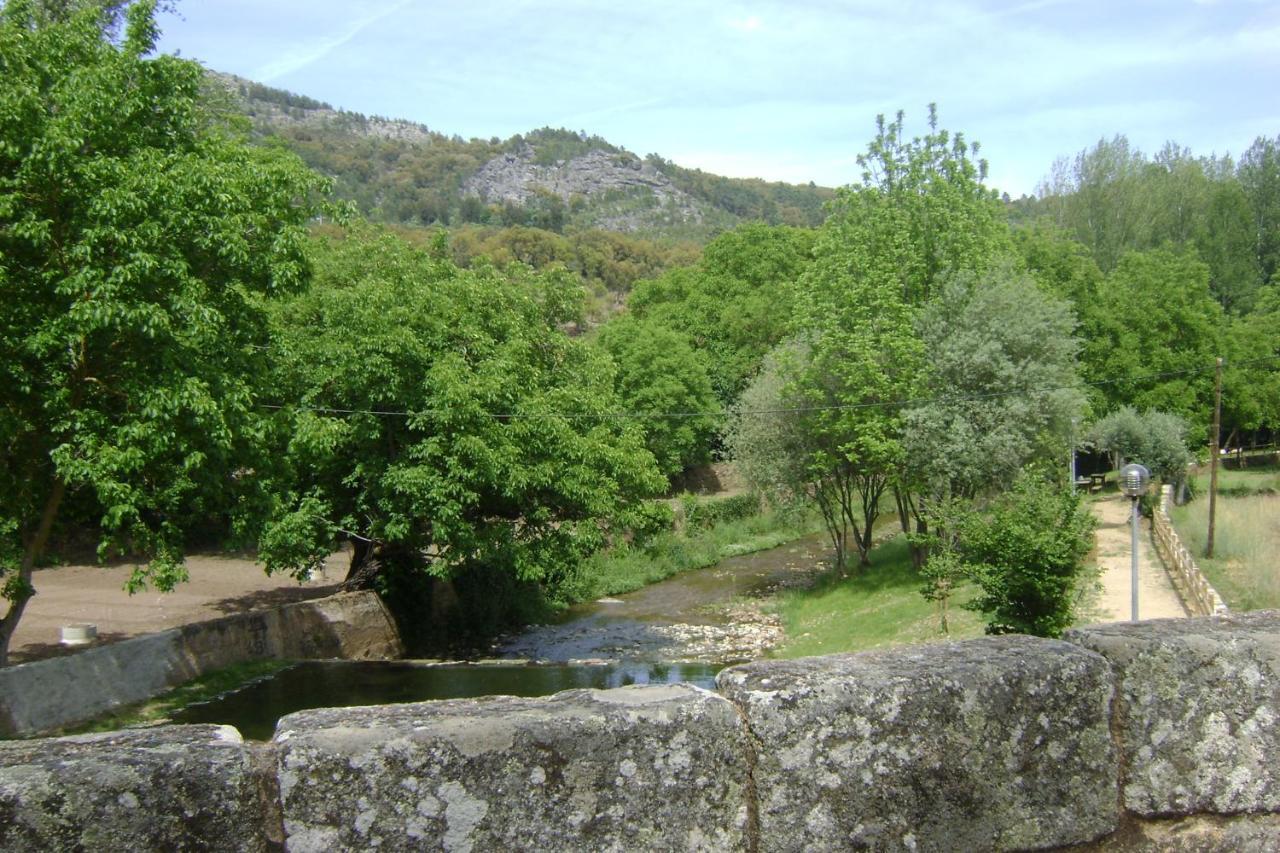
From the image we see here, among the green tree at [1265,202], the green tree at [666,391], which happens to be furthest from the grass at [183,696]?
the green tree at [1265,202]

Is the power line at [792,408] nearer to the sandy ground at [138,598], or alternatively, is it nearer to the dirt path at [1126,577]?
the dirt path at [1126,577]

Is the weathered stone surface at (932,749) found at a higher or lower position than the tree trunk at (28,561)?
higher

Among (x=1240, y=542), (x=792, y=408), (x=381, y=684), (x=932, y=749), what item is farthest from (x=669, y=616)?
(x=932, y=749)

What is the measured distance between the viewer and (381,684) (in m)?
17.3

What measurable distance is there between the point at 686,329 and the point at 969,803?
54.7 meters

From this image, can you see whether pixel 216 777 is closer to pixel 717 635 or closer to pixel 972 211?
pixel 717 635

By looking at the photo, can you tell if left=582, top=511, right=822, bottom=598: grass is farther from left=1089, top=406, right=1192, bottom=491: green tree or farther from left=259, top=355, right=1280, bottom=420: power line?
left=1089, top=406, right=1192, bottom=491: green tree

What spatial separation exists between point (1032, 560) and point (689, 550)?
67.4 feet

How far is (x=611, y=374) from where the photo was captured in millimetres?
26438

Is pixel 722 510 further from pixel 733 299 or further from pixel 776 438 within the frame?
pixel 733 299

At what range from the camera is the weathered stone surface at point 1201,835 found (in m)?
2.88

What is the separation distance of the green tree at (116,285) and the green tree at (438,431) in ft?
15.7

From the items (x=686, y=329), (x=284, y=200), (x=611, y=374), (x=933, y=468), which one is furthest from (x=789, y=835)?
(x=686, y=329)

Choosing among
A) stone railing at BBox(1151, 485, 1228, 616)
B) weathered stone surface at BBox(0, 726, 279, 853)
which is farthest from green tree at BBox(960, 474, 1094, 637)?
weathered stone surface at BBox(0, 726, 279, 853)
